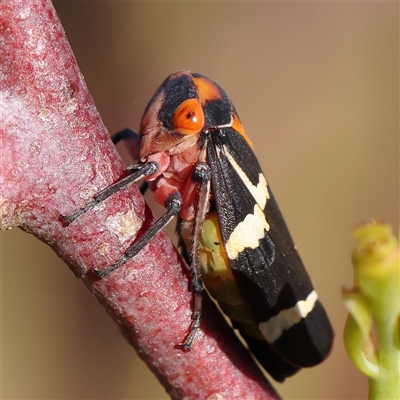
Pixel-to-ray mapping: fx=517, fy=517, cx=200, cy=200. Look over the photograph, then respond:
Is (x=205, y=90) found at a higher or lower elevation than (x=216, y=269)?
higher

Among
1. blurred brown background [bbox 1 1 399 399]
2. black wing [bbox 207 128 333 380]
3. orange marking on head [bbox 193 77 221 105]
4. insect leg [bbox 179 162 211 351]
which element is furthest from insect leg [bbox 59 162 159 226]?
blurred brown background [bbox 1 1 399 399]

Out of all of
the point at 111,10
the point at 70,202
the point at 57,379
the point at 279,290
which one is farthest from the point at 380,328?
the point at 111,10

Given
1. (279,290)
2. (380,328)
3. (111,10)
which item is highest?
(111,10)

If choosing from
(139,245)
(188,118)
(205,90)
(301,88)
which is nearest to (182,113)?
(188,118)

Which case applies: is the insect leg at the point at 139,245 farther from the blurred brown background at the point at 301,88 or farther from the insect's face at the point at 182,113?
the blurred brown background at the point at 301,88

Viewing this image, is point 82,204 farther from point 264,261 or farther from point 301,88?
point 301,88

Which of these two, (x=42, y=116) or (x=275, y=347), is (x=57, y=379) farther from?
(x=42, y=116)
